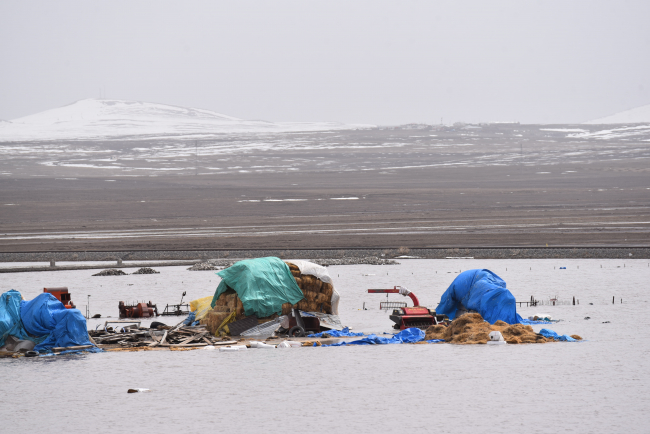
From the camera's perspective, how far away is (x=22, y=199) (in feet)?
269

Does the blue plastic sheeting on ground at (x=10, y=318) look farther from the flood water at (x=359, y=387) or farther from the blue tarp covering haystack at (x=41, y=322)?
the flood water at (x=359, y=387)

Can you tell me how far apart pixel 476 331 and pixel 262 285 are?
6.32 meters

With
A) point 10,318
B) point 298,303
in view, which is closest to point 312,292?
point 298,303

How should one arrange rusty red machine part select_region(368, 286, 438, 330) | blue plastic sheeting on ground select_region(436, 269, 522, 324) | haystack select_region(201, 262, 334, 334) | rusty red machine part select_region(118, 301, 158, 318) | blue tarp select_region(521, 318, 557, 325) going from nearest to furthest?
1. haystack select_region(201, 262, 334, 334)
2. blue plastic sheeting on ground select_region(436, 269, 522, 324)
3. rusty red machine part select_region(368, 286, 438, 330)
4. blue tarp select_region(521, 318, 557, 325)
5. rusty red machine part select_region(118, 301, 158, 318)

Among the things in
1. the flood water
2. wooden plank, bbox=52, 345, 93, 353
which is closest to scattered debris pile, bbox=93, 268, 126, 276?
the flood water

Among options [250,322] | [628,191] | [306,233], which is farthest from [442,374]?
[628,191]

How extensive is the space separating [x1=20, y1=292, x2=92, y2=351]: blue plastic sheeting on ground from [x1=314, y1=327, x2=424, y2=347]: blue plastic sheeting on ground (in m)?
7.08

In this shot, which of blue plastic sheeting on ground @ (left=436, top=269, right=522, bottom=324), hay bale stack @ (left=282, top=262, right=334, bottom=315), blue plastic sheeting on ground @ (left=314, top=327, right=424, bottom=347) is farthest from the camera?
blue plastic sheeting on ground @ (left=436, top=269, right=522, bottom=324)

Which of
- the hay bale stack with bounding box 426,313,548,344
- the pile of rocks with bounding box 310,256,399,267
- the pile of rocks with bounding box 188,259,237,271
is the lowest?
the pile of rocks with bounding box 310,256,399,267

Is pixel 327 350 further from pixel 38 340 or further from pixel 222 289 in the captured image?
pixel 38 340

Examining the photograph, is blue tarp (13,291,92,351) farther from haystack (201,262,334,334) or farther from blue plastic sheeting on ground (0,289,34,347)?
haystack (201,262,334,334)

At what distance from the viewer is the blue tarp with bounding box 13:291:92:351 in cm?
2109

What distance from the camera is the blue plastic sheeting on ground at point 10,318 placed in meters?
21.1

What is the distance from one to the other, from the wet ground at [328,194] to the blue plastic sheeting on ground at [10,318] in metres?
27.1
